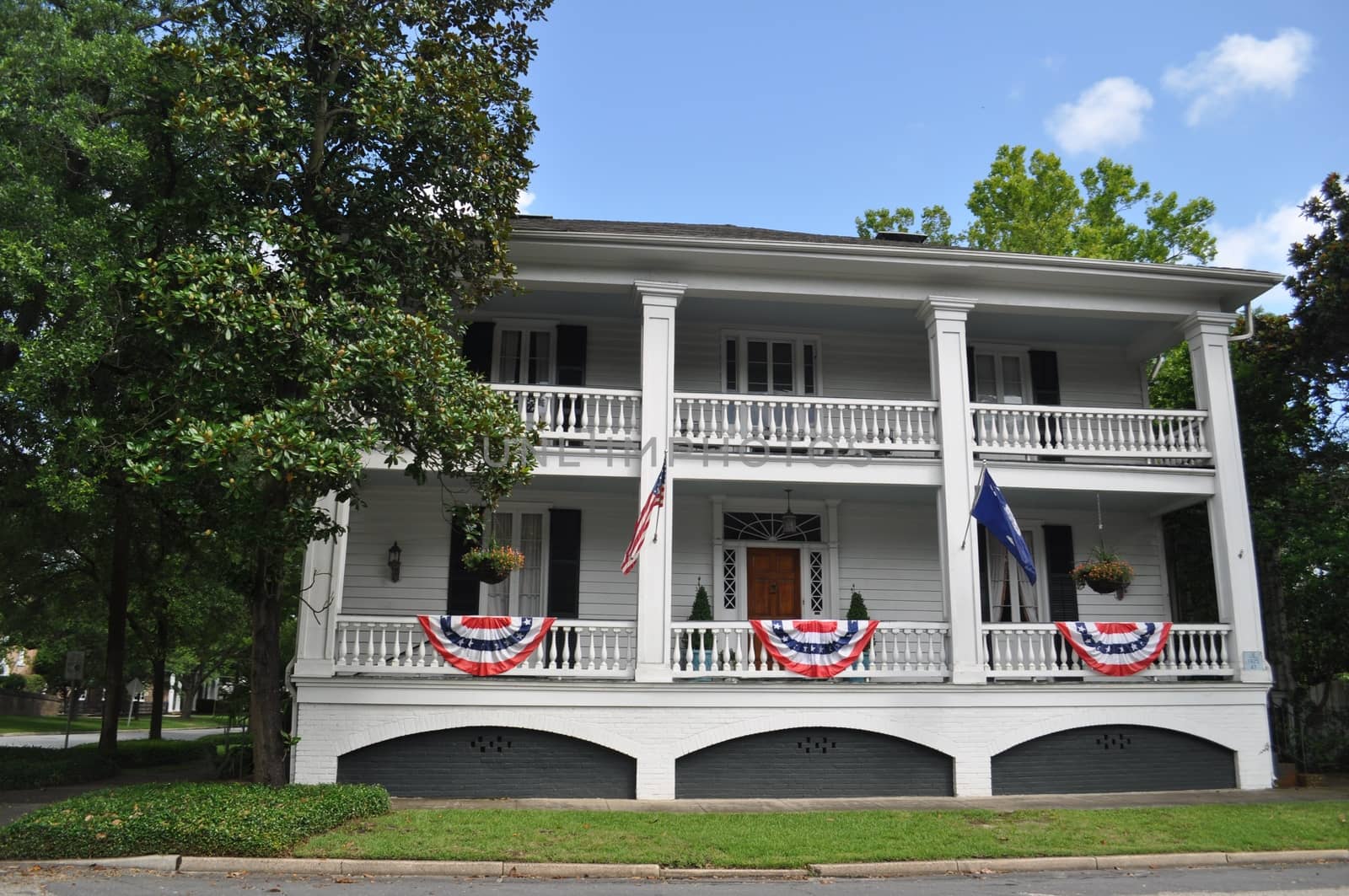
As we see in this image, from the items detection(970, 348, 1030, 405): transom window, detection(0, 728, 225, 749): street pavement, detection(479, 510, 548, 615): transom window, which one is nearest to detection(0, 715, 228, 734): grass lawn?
detection(0, 728, 225, 749): street pavement

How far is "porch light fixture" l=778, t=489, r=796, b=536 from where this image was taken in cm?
1534

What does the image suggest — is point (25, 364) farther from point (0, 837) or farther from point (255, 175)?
point (0, 837)

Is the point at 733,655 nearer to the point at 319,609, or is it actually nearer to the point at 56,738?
the point at 319,609

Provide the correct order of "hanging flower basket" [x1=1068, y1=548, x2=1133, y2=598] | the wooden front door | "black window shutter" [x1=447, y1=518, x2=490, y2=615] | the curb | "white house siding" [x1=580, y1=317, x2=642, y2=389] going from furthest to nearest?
"white house siding" [x1=580, y1=317, x2=642, y2=389] < the wooden front door < "black window shutter" [x1=447, y1=518, x2=490, y2=615] < "hanging flower basket" [x1=1068, y1=548, x2=1133, y2=598] < the curb

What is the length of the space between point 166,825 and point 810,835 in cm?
589

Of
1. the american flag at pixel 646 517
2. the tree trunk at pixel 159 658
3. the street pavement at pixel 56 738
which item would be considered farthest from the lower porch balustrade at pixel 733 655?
the street pavement at pixel 56 738

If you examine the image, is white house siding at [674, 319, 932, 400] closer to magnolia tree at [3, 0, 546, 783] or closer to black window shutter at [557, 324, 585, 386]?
black window shutter at [557, 324, 585, 386]

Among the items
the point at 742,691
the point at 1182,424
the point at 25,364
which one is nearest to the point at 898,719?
the point at 742,691

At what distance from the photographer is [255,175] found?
10328 millimetres

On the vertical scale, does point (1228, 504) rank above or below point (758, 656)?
above

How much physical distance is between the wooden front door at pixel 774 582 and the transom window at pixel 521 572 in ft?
10.5

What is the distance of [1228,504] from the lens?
14.4m

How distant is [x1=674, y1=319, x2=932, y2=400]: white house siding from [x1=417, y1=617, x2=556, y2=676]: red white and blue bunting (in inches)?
199

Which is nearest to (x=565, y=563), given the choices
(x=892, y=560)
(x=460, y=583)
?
(x=460, y=583)
